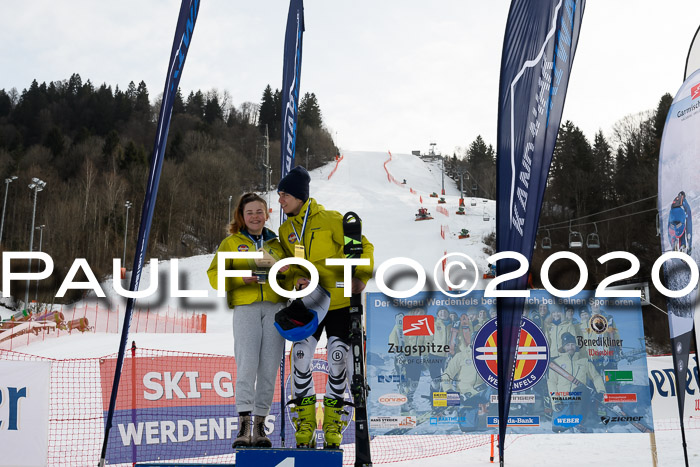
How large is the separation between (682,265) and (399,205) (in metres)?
50.8

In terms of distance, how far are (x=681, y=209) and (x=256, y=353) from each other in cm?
375

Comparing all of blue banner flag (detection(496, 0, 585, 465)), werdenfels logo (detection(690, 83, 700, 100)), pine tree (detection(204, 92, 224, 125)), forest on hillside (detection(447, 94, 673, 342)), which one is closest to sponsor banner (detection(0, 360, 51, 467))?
blue banner flag (detection(496, 0, 585, 465))

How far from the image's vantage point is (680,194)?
5000 mm

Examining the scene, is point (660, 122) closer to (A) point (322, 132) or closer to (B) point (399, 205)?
(B) point (399, 205)

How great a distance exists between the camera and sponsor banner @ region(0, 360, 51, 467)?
19.9ft

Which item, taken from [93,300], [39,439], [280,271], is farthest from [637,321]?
[93,300]

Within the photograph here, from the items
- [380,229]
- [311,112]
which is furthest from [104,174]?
[311,112]

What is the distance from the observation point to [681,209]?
496 cm

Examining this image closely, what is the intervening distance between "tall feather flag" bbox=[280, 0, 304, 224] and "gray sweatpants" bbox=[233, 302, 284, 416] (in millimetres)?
2844

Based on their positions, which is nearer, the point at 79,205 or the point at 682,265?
the point at 682,265

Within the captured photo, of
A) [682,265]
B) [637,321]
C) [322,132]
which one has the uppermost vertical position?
[322,132]

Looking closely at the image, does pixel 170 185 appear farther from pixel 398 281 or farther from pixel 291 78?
pixel 291 78

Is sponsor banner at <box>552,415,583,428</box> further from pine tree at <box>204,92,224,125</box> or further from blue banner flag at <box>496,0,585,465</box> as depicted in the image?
pine tree at <box>204,92,224,125</box>

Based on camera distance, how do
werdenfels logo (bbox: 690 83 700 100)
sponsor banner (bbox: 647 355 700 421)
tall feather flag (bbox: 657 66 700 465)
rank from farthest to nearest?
sponsor banner (bbox: 647 355 700 421)
werdenfels logo (bbox: 690 83 700 100)
tall feather flag (bbox: 657 66 700 465)
